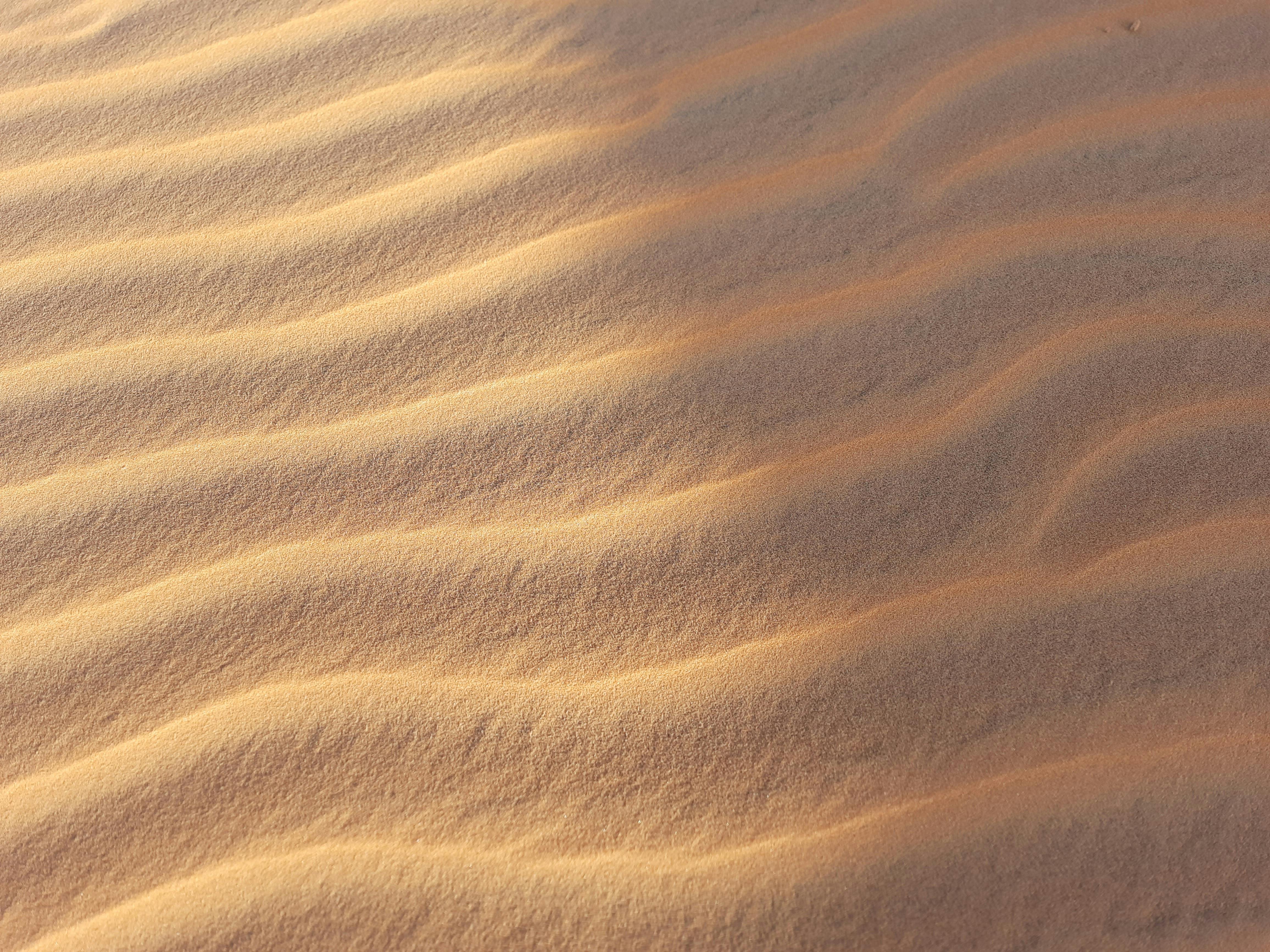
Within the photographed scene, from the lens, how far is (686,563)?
1.19 m

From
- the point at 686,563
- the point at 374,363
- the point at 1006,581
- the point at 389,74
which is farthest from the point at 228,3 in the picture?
the point at 1006,581

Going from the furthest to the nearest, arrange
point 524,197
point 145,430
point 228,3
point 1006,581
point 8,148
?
point 228,3 < point 8,148 < point 524,197 < point 145,430 < point 1006,581

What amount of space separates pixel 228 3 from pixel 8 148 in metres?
0.43

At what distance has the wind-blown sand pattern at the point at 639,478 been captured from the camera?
1022mm

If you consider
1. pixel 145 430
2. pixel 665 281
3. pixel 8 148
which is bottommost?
pixel 665 281

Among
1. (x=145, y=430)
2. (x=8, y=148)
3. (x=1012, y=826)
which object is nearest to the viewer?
(x=1012, y=826)

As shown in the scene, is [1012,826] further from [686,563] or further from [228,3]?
[228,3]

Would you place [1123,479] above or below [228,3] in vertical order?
below

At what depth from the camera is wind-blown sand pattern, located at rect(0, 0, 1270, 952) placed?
1022mm

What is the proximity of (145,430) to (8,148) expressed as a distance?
2.19 feet

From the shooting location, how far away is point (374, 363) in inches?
54.0

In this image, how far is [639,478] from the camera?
4.13 feet

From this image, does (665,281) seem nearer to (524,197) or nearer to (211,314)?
(524,197)

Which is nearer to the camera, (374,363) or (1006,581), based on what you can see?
(1006,581)
